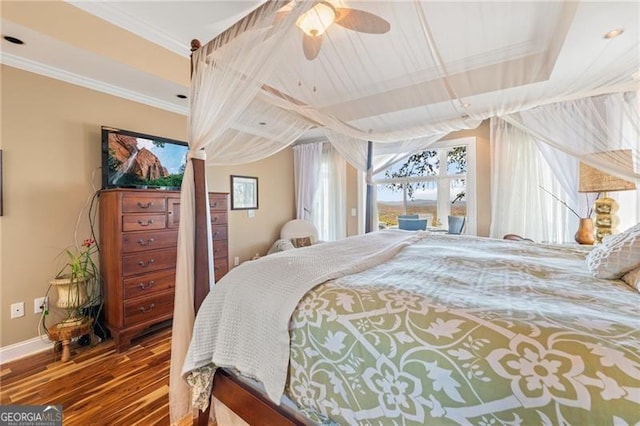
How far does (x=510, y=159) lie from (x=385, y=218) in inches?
73.3

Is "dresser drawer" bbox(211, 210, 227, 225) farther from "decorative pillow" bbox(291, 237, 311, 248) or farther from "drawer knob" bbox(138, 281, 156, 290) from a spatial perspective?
"decorative pillow" bbox(291, 237, 311, 248)

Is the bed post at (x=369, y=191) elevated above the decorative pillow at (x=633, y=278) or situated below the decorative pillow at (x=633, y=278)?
above

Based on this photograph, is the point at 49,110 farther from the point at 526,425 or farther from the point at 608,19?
the point at 608,19

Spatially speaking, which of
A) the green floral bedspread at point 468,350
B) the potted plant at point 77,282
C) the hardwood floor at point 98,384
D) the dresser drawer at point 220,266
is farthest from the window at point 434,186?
the potted plant at point 77,282

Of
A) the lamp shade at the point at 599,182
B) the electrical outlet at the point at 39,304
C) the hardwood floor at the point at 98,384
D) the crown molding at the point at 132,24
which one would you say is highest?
the crown molding at the point at 132,24

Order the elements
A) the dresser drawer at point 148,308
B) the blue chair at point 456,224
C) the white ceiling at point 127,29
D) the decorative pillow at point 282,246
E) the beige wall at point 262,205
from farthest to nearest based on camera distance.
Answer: the decorative pillow at point 282,246, the beige wall at point 262,205, the blue chair at point 456,224, the dresser drawer at point 148,308, the white ceiling at point 127,29

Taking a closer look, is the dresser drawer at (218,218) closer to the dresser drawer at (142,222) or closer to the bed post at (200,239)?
the dresser drawer at (142,222)

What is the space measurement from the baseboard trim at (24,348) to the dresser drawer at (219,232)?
1.63m

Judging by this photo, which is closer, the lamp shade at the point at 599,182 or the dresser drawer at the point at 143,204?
the lamp shade at the point at 599,182

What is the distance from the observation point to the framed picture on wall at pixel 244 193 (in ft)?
13.2

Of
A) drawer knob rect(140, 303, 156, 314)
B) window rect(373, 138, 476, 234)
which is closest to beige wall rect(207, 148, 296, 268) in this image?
drawer knob rect(140, 303, 156, 314)

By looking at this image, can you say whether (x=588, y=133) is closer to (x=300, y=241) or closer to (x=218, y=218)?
(x=218, y=218)

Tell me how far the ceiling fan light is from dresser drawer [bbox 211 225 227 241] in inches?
90.3

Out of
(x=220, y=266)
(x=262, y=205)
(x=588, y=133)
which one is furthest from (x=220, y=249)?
(x=588, y=133)
